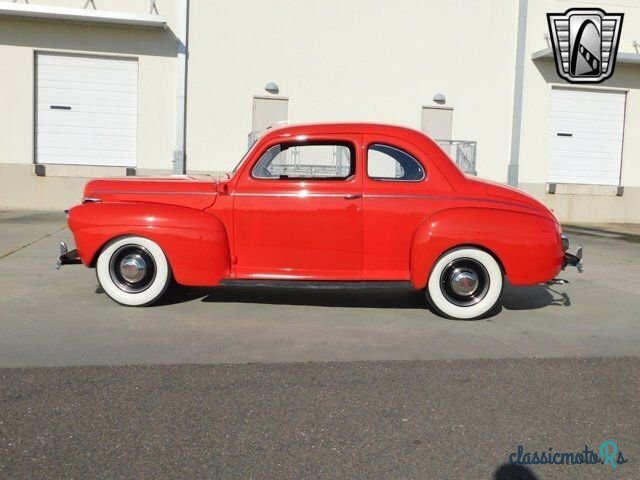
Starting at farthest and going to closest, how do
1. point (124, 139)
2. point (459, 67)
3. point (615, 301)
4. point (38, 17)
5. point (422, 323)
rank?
1. point (459, 67)
2. point (124, 139)
3. point (38, 17)
4. point (615, 301)
5. point (422, 323)

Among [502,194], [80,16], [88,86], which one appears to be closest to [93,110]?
[88,86]

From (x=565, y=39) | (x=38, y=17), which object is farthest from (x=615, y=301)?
(x=38, y=17)

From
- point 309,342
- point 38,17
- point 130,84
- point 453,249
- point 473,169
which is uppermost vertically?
point 38,17

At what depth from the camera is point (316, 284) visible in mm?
5766

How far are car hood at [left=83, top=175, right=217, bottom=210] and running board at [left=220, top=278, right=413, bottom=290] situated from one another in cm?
80

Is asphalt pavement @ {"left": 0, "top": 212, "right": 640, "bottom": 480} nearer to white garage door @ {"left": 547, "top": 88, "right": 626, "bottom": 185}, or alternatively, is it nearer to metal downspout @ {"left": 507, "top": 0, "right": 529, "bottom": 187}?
metal downspout @ {"left": 507, "top": 0, "right": 529, "bottom": 187}

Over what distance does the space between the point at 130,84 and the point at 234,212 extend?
1209 centimetres

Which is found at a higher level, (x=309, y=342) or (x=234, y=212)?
(x=234, y=212)

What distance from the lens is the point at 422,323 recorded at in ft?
18.7

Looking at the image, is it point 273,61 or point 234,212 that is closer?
point 234,212

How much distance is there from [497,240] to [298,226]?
1825 millimetres

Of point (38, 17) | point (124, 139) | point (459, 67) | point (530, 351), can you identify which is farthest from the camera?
point (459, 67)

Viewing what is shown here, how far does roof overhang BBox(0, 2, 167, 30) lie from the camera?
15320mm

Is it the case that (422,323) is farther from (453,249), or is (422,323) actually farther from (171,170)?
(171,170)
